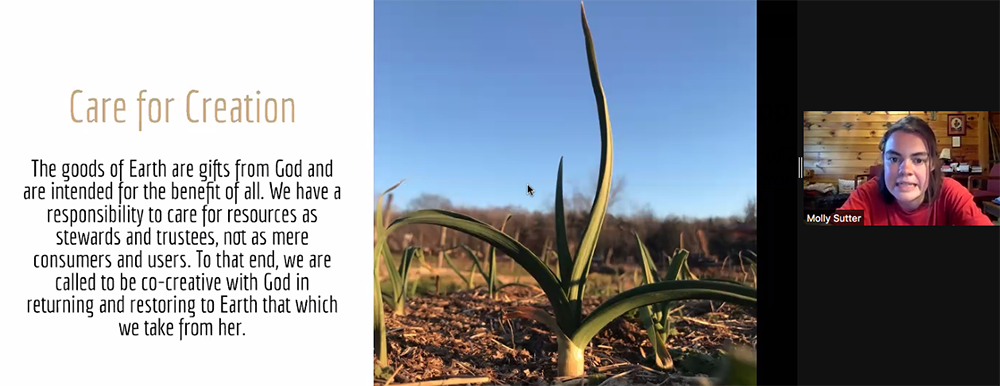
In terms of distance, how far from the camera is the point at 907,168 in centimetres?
115

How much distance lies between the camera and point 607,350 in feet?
3.45

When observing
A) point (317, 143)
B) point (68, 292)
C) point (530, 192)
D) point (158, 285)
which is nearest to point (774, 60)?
point (530, 192)

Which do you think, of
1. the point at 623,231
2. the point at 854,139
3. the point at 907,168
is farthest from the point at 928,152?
the point at 623,231

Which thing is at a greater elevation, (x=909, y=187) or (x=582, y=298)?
(x=909, y=187)

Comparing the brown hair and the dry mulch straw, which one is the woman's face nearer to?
the brown hair

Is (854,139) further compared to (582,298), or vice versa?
(854,139)

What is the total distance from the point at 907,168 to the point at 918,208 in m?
0.10

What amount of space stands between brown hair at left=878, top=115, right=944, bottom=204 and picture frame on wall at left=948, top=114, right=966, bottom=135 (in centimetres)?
4

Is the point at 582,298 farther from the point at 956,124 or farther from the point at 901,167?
the point at 956,124

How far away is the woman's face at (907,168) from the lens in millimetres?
1136

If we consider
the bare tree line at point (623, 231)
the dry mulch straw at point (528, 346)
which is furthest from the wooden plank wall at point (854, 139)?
the dry mulch straw at point (528, 346)

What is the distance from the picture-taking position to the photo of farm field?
1013 millimetres

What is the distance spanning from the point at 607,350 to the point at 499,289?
316 mm

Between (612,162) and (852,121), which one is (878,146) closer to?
(852,121)
